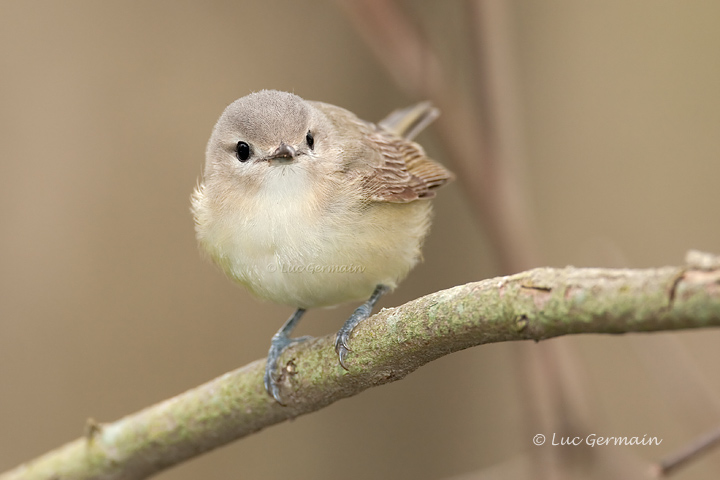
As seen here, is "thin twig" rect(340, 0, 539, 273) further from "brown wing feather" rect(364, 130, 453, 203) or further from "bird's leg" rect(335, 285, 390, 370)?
"bird's leg" rect(335, 285, 390, 370)

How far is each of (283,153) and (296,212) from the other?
258 millimetres

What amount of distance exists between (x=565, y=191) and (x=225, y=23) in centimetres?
324

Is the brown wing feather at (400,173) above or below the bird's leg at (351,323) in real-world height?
above

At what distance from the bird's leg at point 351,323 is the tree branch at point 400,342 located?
51mm

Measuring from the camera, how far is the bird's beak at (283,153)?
2936 mm

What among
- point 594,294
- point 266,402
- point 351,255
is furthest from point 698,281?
point 266,402

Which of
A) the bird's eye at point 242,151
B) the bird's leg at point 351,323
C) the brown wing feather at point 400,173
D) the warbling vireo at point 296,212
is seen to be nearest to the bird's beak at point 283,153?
the warbling vireo at point 296,212

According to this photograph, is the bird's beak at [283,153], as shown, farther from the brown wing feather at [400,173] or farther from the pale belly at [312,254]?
the brown wing feather at [400,173]

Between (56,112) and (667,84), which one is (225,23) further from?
(667,84)

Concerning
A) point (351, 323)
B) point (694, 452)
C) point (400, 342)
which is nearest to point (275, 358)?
point (351, 323)

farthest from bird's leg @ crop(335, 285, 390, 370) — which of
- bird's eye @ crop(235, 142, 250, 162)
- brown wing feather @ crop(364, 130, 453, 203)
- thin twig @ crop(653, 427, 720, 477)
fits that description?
thin twig @ crop(653, 427, 720, 477)

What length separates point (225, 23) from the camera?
576cm

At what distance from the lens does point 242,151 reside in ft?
10.3

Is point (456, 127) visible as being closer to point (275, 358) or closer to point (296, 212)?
point (296, 212)
